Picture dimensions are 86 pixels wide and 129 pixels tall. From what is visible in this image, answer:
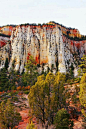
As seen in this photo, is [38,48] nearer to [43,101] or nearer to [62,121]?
[43,101]

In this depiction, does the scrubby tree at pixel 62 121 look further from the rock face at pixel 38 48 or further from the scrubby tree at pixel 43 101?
the rock face at pixel 38 48

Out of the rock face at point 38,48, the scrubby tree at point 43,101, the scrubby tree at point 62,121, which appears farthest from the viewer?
the rock face at point 38,48

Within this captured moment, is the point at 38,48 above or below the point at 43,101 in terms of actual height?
above

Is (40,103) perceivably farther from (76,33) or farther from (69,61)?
(76,33)

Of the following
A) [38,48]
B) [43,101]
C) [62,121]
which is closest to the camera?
[62,121]

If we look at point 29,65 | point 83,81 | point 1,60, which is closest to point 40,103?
point 83,81

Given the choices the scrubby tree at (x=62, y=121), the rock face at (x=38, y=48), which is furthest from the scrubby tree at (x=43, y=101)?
the rock face at (x=38, y=48)

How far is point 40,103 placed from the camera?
11023mm

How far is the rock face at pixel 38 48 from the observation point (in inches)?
1945

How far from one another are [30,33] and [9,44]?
11.3m

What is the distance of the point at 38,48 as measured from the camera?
52875 mm

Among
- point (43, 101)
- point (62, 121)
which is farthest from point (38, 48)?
point (62, 121)

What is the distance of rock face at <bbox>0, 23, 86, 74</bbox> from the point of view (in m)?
49.4

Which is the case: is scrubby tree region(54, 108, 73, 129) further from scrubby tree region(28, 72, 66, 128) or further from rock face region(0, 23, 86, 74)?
rock face region(0, 23, 86, 74)
